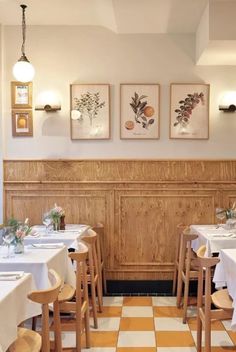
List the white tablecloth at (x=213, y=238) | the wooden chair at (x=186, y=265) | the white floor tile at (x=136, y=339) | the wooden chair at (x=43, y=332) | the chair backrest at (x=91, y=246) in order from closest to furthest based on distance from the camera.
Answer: the wooden chair at (x=43, y=332) < the white floor tile at (x=136, y=339) < the chair backrest at (x=91, y=246) < the white tablecloth at (x=213, y=238) < the wooden chair at (x=186, y=265)

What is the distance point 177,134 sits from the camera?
5000 millimetres

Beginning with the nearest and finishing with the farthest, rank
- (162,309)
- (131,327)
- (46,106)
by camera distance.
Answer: (131,327) < (162,309) < (46,106)

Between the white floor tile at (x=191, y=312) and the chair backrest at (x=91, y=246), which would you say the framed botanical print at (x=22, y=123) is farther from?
the white floor tile at (x=191, y=312)

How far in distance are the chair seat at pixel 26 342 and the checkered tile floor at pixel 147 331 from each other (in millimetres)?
953

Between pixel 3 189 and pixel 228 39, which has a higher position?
pixel 228 39

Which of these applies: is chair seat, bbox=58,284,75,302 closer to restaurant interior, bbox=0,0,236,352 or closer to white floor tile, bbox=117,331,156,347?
white floor tile, bbox=117,331,156,347

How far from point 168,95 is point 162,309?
2506mm

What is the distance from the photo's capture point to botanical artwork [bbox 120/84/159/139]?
5.00 meters

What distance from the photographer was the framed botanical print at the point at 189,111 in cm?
498

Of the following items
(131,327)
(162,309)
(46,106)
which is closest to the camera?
(131,327)

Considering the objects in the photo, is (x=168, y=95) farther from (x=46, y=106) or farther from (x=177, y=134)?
(x=46, y=106)

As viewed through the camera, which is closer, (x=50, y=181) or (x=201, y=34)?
(x=201, y=34)

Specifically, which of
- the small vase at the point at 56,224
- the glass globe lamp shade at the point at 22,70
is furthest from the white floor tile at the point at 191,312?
the glass globe lamp shade at the point at 22,70

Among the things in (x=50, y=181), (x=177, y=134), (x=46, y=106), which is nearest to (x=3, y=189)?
(x=50, y=181)
